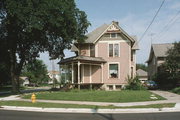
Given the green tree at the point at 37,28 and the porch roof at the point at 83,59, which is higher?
the green tree at the point at 37,28

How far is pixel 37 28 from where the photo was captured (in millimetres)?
27547

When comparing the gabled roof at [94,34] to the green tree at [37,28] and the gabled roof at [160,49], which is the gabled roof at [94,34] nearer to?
the green tree at [37,28]

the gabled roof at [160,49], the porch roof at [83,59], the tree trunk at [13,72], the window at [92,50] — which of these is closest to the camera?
the tree trunk at [13,72]

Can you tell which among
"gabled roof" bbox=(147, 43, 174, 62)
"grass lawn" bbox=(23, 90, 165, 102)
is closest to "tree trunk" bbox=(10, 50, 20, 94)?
"grass lawn" bbox=(23, 90, 165, 102)

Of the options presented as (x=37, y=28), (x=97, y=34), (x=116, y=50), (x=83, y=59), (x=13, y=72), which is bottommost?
(x=13, y=72)

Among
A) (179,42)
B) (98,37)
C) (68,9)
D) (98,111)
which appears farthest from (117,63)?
(98,111)

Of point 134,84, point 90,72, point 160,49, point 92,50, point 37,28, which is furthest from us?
point 160,49

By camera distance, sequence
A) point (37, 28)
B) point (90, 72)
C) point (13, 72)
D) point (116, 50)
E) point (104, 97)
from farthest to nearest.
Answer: point (116, 50)
point (90, 72)
point (13, 72)
point (37, 28)
point (104, 97)

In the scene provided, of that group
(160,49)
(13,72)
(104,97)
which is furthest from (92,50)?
(160,49)

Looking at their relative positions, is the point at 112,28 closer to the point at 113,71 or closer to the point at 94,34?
the point at 94,34

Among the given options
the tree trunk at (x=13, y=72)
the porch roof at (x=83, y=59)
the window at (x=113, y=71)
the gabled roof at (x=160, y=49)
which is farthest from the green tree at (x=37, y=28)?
the gabled roof at (x=160, y=49)

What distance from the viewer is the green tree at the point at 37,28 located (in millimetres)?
27406

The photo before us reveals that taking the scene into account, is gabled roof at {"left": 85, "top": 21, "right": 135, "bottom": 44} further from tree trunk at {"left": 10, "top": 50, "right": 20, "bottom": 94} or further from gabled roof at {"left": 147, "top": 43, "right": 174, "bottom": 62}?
gabled roof at {"left": 147, "top": 43, "right": 174, "bottom": 62}

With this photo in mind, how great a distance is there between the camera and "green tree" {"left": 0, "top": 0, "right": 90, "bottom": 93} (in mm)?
27406
